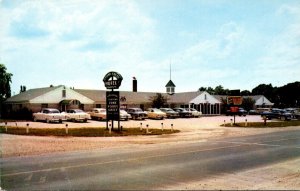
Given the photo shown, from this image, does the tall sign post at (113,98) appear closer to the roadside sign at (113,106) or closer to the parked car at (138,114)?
the roadside sign at (113,106)

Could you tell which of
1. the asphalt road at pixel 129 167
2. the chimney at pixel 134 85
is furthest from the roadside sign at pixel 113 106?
the chimney at pixel 134 85

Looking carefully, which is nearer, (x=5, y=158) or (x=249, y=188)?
(x=249, y=188)

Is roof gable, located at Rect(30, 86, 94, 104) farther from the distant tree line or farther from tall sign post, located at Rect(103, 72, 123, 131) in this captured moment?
the distant tree line

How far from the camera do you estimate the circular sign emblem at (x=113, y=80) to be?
30.9 m

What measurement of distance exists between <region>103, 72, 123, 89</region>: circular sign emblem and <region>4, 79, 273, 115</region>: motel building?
20.3m

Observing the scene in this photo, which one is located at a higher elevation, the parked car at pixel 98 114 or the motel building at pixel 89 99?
the motel building at pixel 89 99

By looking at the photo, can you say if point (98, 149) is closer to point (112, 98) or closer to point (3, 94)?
point (112, 98)

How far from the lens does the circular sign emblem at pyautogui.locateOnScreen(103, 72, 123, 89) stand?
101 ft

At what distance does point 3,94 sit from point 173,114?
92.5 ft

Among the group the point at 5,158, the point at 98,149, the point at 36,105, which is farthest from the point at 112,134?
the point at 36,105

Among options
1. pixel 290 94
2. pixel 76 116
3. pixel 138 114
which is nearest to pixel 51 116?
pixel 76 116

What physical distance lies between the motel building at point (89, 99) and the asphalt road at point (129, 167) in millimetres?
34602

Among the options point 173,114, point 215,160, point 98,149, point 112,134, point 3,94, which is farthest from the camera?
point 3,94

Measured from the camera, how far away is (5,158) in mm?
14891
